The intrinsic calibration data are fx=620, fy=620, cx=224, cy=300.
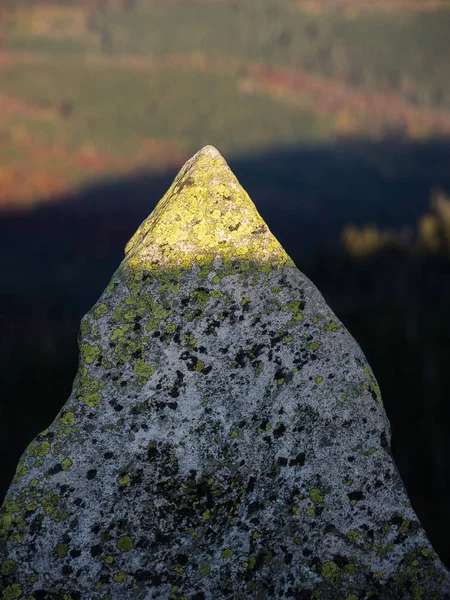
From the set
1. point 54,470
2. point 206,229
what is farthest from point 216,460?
point 206,229

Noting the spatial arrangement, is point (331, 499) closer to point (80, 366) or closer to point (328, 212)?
point (80, 366)

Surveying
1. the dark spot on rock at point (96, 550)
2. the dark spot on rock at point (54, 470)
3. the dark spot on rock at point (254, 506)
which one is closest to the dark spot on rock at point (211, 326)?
the dark spot on rock at point (254, 506)

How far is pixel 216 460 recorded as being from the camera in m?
3.43

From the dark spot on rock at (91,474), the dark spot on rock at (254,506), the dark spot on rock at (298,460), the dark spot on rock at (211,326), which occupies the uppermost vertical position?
the dark spot on rock at (211,326)

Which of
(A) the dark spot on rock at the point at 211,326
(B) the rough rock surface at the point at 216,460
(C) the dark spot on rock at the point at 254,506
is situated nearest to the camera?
(B) the rough rock surface at the point at 216,460

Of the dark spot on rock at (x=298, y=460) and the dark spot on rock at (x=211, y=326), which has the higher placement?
the dark spot on rock at (x=211, y=326)

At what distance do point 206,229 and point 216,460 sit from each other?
1440 mm

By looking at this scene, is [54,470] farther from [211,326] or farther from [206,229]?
[206,229]

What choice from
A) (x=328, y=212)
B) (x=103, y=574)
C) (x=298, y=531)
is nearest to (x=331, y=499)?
(x=298, y=531)

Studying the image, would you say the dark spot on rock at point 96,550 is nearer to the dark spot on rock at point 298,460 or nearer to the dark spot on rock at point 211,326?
the dark spot on rock at point 298,460

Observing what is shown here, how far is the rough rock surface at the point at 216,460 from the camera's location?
10.5ft

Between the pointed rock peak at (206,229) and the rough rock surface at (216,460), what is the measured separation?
21 mm

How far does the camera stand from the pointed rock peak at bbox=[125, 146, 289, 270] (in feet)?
12.8

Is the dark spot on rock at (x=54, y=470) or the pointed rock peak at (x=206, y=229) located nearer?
the dark spot on rock at (x=54, y=470)
